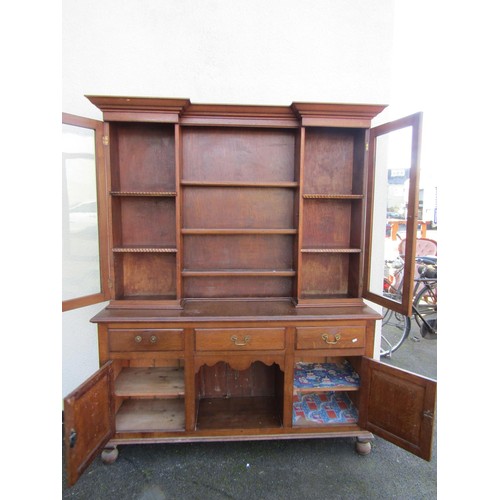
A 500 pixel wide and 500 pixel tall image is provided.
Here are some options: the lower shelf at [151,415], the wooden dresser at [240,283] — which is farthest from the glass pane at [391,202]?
the lower shelf at [151,415]

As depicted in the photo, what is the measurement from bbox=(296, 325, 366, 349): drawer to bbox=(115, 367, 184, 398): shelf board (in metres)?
0.75

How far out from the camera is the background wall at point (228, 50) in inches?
70.9

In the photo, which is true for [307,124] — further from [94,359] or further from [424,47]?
[94,359]

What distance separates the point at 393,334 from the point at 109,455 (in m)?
2.64

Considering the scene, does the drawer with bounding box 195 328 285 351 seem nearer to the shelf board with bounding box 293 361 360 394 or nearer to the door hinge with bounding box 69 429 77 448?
the shelf board with bounding box 293 361 360 394

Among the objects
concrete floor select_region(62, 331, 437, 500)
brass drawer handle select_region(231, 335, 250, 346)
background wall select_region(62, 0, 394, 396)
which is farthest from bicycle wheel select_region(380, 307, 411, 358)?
background wall select_region(62, 0, 394, 396)

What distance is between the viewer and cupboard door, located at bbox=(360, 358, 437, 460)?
1358 mm

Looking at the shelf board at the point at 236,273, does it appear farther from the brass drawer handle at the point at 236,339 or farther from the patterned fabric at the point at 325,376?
the patterned fabric at the point at 325,376

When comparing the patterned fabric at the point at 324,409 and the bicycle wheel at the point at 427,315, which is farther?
the bicycle wheel at the point at 427,315

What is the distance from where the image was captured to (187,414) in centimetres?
159

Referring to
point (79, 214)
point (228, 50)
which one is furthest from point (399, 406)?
point (228, 50)

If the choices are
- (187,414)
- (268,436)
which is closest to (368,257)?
(268,436)

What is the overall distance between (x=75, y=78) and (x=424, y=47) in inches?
86.8

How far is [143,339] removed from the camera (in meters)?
1.54
